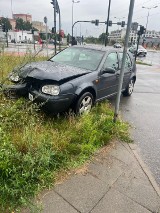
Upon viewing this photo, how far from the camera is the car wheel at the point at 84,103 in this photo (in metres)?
4.48

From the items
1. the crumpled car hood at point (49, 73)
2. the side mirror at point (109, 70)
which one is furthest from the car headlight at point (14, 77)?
the side mirror at point (109, 70)

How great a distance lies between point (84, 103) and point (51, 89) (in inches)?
36.9

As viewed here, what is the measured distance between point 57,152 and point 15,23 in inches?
4254

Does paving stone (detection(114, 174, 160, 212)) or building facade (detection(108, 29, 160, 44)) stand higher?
building facade (detection(108, 29, 160, 44))

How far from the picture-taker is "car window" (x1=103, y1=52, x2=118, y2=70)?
5.36 m

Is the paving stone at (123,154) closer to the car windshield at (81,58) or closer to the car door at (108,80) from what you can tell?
the car door at (108,80)

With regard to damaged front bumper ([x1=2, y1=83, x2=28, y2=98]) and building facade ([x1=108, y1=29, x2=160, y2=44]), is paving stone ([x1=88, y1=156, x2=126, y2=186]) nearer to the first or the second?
damaged front bumper ([x1=2, y1=83, x2=28, y2=98])

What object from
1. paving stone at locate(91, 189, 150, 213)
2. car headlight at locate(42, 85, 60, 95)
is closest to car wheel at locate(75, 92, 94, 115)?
car headlight at locate(42, 85, 60, 95)

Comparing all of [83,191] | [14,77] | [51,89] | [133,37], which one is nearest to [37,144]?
[83,191]

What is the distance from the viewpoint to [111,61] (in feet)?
18.4

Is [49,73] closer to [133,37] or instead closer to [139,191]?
[139,191]

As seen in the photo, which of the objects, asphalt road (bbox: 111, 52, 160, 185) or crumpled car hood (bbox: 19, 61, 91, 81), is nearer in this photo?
asphalt road (bbox: 111, 52, 160, 185)

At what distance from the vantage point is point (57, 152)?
319 cm

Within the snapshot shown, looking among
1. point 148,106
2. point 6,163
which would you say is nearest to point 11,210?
point 6,163
